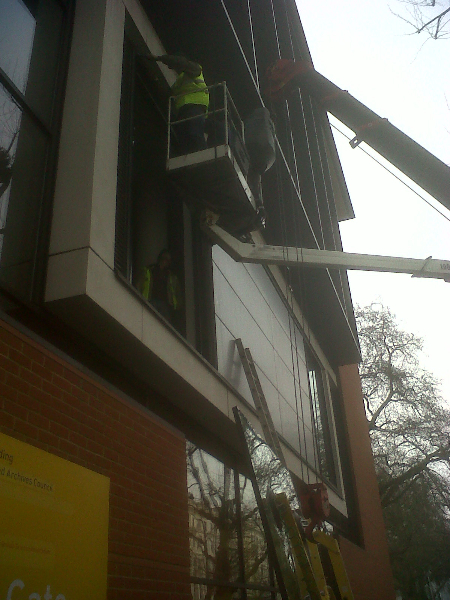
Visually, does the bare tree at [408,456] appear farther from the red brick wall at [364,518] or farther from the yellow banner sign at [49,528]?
the yellow banner sign at [49,528]

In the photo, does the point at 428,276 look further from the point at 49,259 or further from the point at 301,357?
the point at 49,259

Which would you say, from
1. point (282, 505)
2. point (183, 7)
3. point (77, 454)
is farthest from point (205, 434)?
point (183, 7)

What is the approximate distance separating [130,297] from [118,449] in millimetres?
1363

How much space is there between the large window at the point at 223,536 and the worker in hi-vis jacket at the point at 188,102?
3877mm

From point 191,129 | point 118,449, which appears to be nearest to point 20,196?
point 118,449

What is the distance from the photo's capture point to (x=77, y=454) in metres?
4.21

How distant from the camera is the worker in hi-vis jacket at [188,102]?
23.4 ft

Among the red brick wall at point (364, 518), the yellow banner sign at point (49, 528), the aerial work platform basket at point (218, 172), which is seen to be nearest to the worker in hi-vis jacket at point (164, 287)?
the aerial work platform basket at point (218, 172)

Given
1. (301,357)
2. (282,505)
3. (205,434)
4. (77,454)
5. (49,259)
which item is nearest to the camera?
(77,454)

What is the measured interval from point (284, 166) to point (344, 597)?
753 centimetres

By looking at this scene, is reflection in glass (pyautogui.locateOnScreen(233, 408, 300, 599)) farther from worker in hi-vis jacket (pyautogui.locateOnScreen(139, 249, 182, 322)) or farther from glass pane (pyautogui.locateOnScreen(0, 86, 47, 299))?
glass pane (pyautogui.locateOnScreen(0, 86, 47, 299))

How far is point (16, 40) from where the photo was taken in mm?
5191

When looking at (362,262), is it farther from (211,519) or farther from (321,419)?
(321,419)

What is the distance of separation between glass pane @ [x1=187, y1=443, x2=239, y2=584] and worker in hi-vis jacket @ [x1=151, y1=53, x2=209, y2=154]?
153 inches
